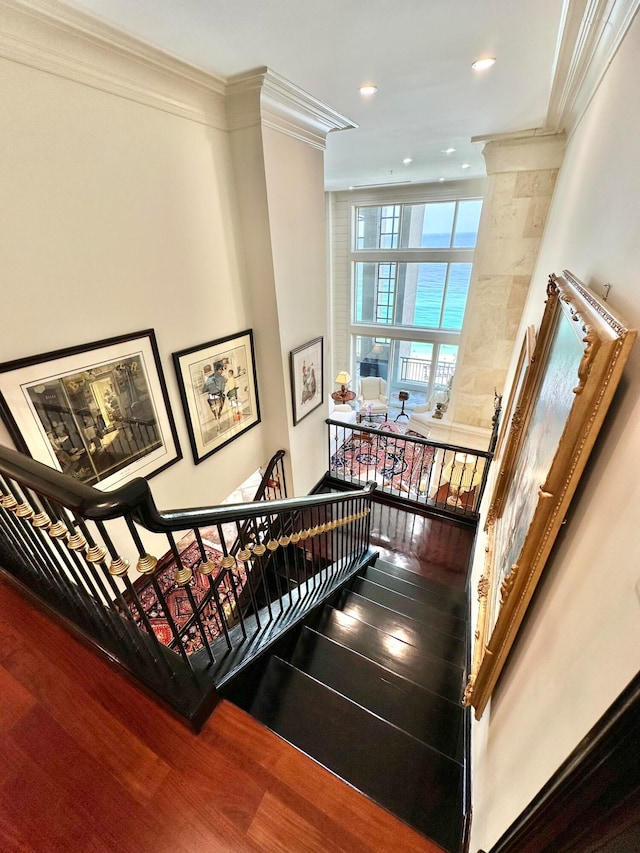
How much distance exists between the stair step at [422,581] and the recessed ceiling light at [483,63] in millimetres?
3905

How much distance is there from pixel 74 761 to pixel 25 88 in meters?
2.79

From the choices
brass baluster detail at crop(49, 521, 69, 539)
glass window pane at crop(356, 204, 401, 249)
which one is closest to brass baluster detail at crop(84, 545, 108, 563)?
brass baluster detail at crop(49, 521, 69, 539)

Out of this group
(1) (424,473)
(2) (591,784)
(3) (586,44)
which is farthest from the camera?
(1) (424,473)

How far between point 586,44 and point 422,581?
378cm

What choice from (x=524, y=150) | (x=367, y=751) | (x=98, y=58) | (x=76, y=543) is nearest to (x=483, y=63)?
(x=524, y=150)

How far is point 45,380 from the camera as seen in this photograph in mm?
1962

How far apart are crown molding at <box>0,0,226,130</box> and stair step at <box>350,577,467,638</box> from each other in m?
3.68

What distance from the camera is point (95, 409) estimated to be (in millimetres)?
2238

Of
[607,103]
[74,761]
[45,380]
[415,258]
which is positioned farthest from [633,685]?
[415,258]

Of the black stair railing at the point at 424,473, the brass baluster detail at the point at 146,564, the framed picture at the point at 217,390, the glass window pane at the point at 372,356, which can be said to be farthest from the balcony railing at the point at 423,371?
the brass baluster detail at the point at 146,564

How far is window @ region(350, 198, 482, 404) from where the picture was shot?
22.4ft

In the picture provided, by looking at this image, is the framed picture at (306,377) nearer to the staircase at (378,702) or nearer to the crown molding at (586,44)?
the staircase at (378,702)

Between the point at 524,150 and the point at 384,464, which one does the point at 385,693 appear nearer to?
the point at 384,464

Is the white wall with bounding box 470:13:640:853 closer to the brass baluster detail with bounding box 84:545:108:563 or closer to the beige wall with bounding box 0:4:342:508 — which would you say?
the brass baluster detail with bounding box 84:545:108:563
